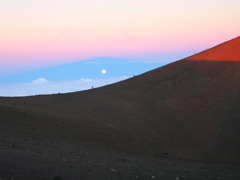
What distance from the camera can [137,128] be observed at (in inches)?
858

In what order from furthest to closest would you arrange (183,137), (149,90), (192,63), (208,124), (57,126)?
(192,63), (149,90), (208,124), (183,137), (57,126)

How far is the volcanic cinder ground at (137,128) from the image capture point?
11312 millimetres

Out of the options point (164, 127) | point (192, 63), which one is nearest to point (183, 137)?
point (164, 127)

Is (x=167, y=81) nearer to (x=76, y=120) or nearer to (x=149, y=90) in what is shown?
(x=149, y=90)

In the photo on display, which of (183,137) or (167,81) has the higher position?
(167,81)

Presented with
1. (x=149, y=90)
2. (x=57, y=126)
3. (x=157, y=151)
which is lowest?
(x=157, y=151)

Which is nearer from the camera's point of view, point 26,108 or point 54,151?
point 54,151

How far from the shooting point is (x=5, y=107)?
20469 mm

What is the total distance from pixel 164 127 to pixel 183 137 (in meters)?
1.33

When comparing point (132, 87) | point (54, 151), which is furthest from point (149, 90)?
point (54, 151)

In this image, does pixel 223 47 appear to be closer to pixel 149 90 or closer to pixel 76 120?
pixel 149 90

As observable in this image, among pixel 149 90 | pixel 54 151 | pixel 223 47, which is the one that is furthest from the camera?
pixel 223 47

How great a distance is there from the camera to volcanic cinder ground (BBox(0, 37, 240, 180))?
11.3m

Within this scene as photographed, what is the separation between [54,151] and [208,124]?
12.4 meters
